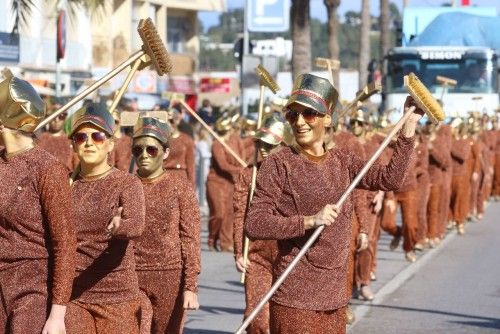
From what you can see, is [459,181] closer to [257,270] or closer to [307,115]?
Result: [257,270]

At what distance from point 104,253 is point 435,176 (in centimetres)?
1501

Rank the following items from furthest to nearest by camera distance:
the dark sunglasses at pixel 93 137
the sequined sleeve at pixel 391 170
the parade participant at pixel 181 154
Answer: the parade participant at pixel 181 154, the dark sunglasses at pixel 93 137, the sequined sleeve at pixel 391 170

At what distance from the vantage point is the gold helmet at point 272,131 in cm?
1121

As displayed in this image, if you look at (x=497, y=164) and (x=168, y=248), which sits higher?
(x=168, y=248)

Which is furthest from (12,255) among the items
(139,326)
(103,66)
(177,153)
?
(103,66)

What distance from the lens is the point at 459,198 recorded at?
2466cm

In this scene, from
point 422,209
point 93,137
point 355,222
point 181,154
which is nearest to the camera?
point 93,137

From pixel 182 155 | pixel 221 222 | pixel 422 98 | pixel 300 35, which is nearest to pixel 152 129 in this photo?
pixel 422 98

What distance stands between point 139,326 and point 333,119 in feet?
4.84

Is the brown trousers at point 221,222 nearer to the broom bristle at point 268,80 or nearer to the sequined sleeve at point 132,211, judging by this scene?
the broom bristle at point 268,80

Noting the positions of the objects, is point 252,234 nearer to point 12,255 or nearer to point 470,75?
point 12,255

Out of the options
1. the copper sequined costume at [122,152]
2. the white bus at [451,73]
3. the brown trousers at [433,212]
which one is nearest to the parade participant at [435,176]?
the brown trousers at [433,212]

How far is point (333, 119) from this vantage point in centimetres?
784

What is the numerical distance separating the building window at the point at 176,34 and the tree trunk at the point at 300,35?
111ft
